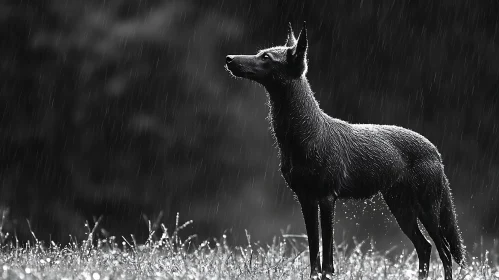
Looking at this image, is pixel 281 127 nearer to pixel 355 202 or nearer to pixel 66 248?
pixel 355 202

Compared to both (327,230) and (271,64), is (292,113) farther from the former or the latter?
(327,230)

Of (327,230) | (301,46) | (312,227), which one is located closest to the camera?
(301,46)

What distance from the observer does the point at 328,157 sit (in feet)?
13.4

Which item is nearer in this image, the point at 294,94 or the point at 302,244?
the point at 294,94

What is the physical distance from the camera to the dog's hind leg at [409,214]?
182 inches

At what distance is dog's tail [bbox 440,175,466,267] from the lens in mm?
4715

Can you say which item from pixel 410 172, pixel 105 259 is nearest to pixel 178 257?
pixel 105 259

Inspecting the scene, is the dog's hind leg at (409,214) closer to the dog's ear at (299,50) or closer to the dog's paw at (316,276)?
the dog's paw at (316,276)

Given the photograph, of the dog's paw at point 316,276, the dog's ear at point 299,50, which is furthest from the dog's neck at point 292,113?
the dog's paw at point 316,276

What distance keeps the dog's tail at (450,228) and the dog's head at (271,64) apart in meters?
1.56

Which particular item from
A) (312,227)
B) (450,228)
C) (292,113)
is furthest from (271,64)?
(450,228)

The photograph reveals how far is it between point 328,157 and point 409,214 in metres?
1.01

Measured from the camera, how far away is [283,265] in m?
4.64

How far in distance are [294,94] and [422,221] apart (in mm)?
1458
